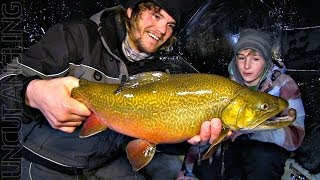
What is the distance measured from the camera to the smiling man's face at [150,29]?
2871mm

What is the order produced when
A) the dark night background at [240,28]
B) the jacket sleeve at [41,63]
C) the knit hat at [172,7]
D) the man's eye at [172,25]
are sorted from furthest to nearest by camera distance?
1. the dark night background at [240,28]
2. the man's eye at [172,25]
3. the knit hat at [172,7]
4. the jacket sleeve at [41,63]

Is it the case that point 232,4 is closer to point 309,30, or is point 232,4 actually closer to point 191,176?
point 309,30

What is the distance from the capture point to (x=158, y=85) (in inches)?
89.6

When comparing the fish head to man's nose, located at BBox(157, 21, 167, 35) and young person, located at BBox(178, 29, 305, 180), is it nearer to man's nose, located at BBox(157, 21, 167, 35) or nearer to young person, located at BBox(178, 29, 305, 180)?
man's nose, located at BBox(157, 21, 167, 35)

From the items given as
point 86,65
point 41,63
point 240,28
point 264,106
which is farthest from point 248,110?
point 240,28

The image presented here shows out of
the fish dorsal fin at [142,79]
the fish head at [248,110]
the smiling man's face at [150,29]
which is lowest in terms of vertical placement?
the fish head at [248,110]

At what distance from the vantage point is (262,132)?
3922 millimetres

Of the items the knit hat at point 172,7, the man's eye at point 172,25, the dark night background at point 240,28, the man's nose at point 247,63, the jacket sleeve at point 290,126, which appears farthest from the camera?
the dark night background at point 240,28

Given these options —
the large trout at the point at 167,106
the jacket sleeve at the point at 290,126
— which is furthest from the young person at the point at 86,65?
the jacket sleeve at the point at 290,126

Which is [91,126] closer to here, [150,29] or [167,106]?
[167,106]

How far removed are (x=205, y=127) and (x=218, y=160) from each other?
2.27 m

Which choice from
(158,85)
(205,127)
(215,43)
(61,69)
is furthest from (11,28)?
(215,43)

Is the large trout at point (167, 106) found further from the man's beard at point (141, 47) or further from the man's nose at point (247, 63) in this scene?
the man's nose at point (247, 63)

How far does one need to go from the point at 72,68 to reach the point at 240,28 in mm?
5177
